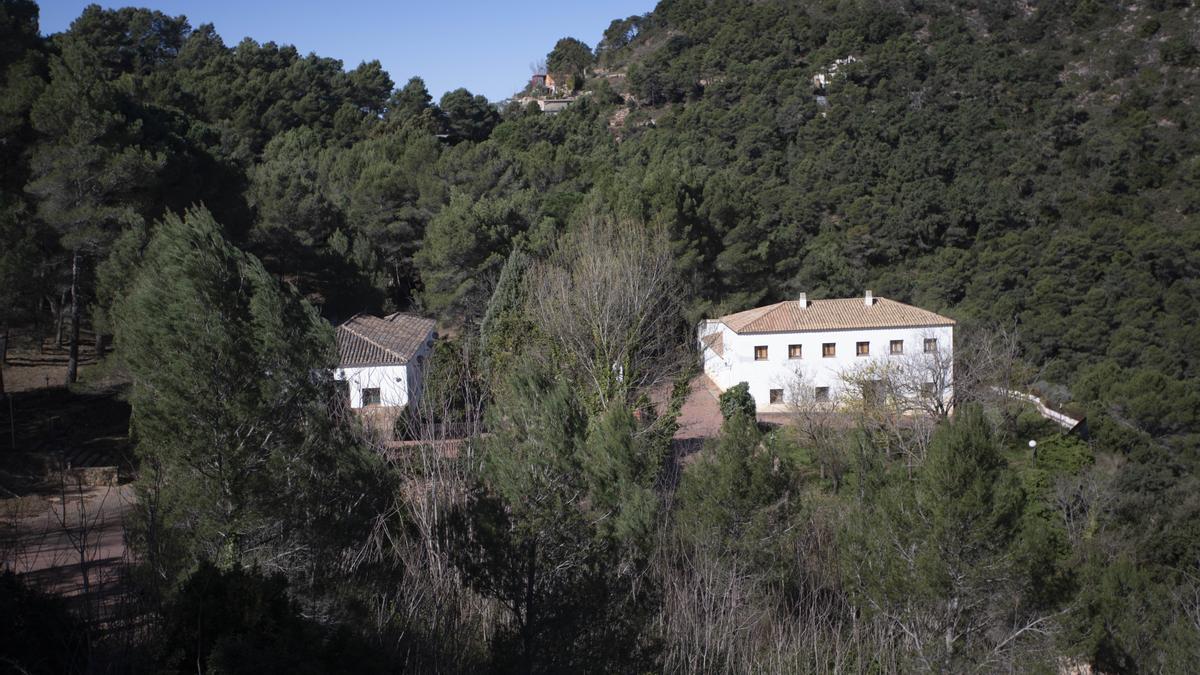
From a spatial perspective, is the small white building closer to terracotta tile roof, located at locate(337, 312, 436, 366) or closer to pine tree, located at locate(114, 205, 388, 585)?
terracotta tile roof, located at locate(337, 312, 436, 366)

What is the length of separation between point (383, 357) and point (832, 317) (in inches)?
494

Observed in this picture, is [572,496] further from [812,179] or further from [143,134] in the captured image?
[812,179]

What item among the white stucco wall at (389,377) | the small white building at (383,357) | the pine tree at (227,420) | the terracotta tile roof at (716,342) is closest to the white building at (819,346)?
the terracotta tile roof at (716,342)

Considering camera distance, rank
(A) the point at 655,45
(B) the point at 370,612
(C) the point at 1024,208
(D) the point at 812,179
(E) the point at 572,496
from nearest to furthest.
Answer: (B) the point at 370,612 → (E) the point at 572,496 → (C) the point at 1024,208 → (D) the point at 812,179 → (A) the point at 655,45

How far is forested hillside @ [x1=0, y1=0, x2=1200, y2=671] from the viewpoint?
25.0 feet

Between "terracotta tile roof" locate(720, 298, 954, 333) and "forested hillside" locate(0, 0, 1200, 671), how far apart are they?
196 cm

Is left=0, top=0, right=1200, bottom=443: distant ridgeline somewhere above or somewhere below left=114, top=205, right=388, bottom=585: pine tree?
above

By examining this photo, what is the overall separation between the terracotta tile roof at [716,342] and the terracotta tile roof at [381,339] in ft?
26.7

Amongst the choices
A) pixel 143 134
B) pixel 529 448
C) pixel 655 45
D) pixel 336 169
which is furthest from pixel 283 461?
pixel 655 45

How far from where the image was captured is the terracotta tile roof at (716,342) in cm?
2521

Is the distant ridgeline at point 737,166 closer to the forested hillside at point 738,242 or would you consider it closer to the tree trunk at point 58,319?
the forested hillside at point 738,242

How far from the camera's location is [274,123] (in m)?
38.3

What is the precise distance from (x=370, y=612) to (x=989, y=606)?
5.27m

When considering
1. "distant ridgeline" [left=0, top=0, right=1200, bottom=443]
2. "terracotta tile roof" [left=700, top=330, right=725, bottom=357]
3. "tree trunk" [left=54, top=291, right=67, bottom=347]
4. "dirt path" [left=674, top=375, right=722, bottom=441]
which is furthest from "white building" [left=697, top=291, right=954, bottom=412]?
"tree trunk" [left=54, top=291, right=67, bottom=347]
